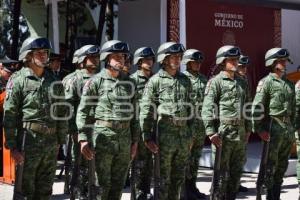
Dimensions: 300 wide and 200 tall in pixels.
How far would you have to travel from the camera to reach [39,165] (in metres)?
6.02

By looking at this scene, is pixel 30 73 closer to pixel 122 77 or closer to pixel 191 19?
pixel 122 77

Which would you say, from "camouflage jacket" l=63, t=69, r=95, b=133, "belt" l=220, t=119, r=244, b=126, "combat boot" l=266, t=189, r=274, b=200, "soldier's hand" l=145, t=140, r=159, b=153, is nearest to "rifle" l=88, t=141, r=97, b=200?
"soldier's hand" l=145, t=140, r=159, b=153

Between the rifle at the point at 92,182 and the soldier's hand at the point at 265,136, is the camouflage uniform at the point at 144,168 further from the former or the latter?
the rifle at the point at 92,182

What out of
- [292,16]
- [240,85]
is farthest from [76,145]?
[292,16]

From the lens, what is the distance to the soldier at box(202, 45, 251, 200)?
23.6 feet

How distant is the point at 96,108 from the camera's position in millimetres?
6266

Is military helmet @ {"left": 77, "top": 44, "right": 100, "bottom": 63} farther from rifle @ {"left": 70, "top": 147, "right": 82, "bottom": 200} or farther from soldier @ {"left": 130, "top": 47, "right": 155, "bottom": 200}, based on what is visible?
rifle @ {"left": 70, "top": 147, "right": 82, "bottom": 200}

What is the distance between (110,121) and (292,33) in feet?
31.3

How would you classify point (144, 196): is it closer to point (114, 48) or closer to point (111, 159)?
point (111, 159)

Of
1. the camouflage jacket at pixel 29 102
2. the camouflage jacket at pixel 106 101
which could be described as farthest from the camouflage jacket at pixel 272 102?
the camouflage jacket at pixel 29 102

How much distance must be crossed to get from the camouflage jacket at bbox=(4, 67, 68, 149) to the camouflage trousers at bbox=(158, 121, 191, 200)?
127cm

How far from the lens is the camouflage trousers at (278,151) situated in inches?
293

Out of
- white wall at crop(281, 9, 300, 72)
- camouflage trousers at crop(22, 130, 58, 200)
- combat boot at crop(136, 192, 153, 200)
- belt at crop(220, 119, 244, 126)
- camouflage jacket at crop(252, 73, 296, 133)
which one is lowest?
combat boot at crop(136, 192, 153, 200)

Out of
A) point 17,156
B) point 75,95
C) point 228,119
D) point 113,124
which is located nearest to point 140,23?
point 75,95
